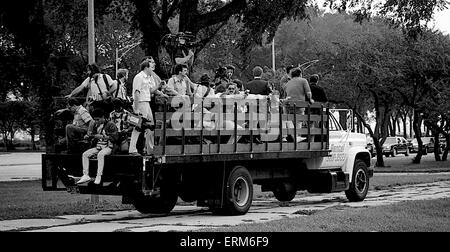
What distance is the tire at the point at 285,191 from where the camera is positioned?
17562 mm

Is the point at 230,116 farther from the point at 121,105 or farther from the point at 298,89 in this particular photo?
the point at 298,89

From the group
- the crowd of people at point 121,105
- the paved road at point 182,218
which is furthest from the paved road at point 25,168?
the crowd of people at point 121,105

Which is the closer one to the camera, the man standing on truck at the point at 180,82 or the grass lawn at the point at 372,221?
the grass lawn at the point at 372,221

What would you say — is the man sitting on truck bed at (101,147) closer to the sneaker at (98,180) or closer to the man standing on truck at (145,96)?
the sneaker at (98,180)

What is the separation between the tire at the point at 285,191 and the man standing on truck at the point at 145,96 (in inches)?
174

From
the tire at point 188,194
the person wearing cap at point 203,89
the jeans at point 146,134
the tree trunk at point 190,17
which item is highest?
the tree trunk at point 190,17

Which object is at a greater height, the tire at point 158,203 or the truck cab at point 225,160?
the truck cab at point 225,160

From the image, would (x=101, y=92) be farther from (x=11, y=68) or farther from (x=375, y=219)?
(x=11, y=68)

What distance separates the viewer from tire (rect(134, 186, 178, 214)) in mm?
15727

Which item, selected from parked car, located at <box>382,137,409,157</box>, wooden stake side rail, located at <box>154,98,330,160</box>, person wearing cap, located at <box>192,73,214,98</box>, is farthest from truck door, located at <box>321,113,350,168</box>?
parked car, located at <box>382,137,409,157</box>

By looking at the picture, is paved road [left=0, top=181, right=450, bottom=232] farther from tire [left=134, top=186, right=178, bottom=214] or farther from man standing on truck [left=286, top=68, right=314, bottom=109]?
man standing on truck [left=286, top=68, right=314, bottom=109]

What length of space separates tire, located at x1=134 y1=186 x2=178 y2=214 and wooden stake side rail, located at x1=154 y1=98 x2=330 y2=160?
1.60 meters

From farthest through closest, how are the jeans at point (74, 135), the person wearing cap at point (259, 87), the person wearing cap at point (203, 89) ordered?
the person wearing cap at point (259, 87), the person wearing cap at point (203, 89), the jeans at point (74, 135)

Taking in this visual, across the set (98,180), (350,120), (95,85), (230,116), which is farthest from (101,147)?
(350,120)
